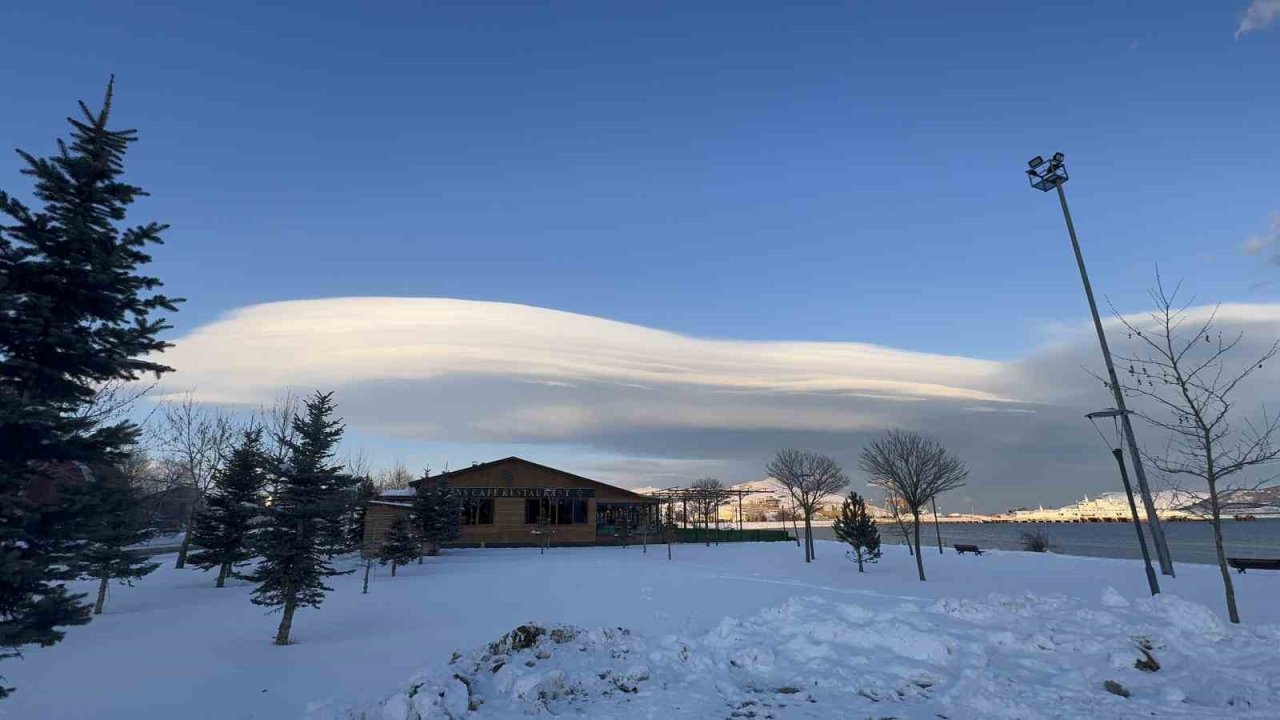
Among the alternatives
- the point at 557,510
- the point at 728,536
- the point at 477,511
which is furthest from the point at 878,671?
the point at 728,536

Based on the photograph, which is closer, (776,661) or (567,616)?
(776,661)

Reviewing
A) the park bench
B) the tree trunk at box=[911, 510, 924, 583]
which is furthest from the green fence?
the park bench

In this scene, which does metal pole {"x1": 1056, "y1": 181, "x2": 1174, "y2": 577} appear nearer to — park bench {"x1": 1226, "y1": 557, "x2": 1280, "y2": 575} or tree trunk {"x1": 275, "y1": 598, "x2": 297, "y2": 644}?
park bench {"x1": 1226, "y1": 557, "x2": 1280, "y2": 575}

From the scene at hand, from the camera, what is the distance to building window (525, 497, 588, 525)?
49219 mm

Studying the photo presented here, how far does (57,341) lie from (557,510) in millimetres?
43980

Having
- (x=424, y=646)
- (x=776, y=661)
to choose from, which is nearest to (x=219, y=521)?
(x=424, y=646)

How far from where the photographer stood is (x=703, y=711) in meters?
7.86

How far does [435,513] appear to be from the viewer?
36656mm

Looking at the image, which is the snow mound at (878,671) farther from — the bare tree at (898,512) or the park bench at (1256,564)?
the bare tree at (898,512)

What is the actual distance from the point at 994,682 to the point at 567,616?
10.6 meters

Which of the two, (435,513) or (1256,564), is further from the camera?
(435,513)

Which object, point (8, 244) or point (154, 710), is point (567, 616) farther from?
point (8, 244)

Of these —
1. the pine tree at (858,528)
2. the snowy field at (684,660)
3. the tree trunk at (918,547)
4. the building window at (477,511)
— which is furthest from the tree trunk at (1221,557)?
the building window at (477,511)

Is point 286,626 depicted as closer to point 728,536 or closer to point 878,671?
point 878,671
